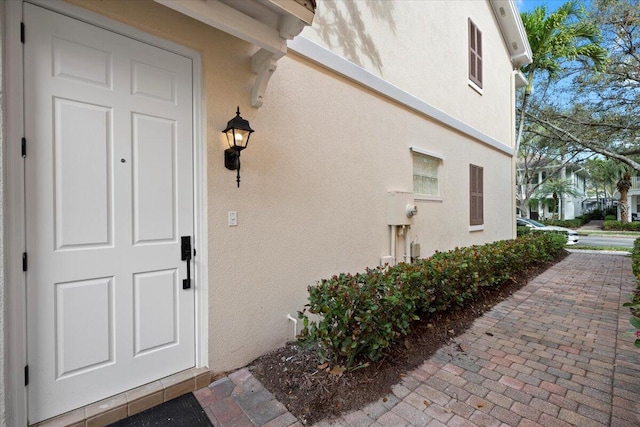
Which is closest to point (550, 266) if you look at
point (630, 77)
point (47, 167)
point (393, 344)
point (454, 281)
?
point (454, 281)

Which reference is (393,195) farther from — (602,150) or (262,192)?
(602,150)

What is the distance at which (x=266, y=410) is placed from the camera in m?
2.37

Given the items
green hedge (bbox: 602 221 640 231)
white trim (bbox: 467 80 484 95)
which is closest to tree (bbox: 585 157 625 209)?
green hedge (bbox: 602 221 640 231)

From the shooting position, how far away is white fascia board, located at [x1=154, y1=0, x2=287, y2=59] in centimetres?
204

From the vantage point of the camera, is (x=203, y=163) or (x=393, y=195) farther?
(x=393, y=195)

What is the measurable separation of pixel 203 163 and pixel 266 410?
7.05ft

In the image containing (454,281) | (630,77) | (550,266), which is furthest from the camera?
(630,77)

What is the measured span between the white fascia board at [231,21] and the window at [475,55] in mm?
6339

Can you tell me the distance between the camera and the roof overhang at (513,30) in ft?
26.8

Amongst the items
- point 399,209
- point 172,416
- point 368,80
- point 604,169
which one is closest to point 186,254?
point 172,416

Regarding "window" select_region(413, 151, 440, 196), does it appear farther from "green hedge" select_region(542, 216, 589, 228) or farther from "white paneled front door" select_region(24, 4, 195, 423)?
"green hedge" select_region(542, 216, 589, 228)

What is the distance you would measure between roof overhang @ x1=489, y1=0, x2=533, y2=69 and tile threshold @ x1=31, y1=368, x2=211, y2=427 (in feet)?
35.0

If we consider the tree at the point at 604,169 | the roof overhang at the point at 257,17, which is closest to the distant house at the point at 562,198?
the tree at the point at 604,169

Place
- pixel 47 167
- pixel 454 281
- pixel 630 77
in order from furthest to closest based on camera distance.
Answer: pixel 630 77, pixel 454 281, pixel 47 167
